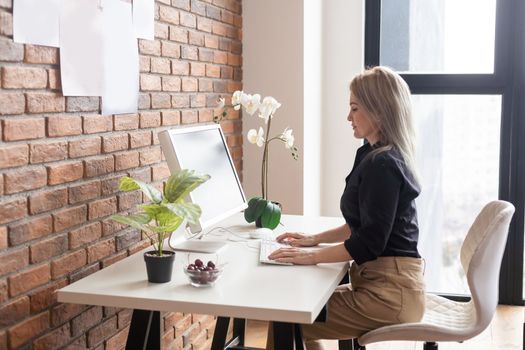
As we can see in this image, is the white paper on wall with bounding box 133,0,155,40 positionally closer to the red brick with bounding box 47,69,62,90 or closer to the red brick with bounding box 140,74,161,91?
the red brick with bounding box 140,74,161,91

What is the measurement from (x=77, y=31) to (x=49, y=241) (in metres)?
0.63

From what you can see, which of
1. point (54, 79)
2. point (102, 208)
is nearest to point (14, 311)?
point (102, 208)

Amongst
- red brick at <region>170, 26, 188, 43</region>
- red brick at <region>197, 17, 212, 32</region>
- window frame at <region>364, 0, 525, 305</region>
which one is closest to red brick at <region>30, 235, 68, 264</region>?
red brick at <region>170, 26, 188, 43</region>

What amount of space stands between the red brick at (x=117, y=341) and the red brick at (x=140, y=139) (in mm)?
657

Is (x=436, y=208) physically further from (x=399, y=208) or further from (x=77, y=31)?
(x=77, y=31)

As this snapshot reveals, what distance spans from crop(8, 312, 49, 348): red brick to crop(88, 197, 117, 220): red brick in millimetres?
379

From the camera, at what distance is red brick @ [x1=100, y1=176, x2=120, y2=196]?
255 cm

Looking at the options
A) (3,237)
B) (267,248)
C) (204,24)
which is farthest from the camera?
(204,24)

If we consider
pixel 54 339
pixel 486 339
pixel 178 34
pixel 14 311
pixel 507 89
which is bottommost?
pixel 486 339

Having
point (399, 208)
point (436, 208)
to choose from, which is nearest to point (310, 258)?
point (399, 208)

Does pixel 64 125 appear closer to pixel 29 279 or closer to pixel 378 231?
pixel 29 279

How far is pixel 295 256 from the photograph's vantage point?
240 cm

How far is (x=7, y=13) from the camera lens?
2010 millimetres

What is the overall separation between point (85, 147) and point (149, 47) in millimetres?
591
